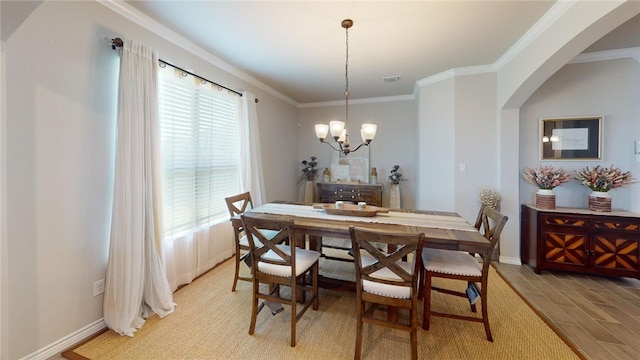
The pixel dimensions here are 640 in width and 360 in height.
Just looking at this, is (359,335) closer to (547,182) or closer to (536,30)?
(547,182)

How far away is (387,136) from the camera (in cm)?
509

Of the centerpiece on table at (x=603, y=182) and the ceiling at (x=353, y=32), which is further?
the centerpiece on table at (x=603, y=182)

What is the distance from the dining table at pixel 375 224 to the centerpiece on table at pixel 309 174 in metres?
2.41

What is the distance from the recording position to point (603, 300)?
2.41 m

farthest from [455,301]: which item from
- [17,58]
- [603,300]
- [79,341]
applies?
[17,58]

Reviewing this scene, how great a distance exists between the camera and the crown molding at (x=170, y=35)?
2.04 m

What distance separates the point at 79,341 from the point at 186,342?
80 cm

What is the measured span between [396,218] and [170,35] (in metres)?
2.96

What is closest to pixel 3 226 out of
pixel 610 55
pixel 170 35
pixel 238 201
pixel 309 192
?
pixel 238 201

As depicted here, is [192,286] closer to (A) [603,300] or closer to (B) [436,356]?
(B) [436,356]

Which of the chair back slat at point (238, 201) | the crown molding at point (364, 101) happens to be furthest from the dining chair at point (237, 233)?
the crown molding at point (364, 101)

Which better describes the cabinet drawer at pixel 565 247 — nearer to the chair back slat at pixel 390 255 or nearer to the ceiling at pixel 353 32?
the ceiling at pixel 353 32

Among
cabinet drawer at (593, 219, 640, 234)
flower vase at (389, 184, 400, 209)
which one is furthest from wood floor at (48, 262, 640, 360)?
flower vase at (389, 184, 400, 209)

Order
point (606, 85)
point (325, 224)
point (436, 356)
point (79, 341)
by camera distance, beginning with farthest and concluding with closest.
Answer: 1. point (606, 85)
2. point (325, 224)
3. point (79, 341)
4. point (436, 356)
